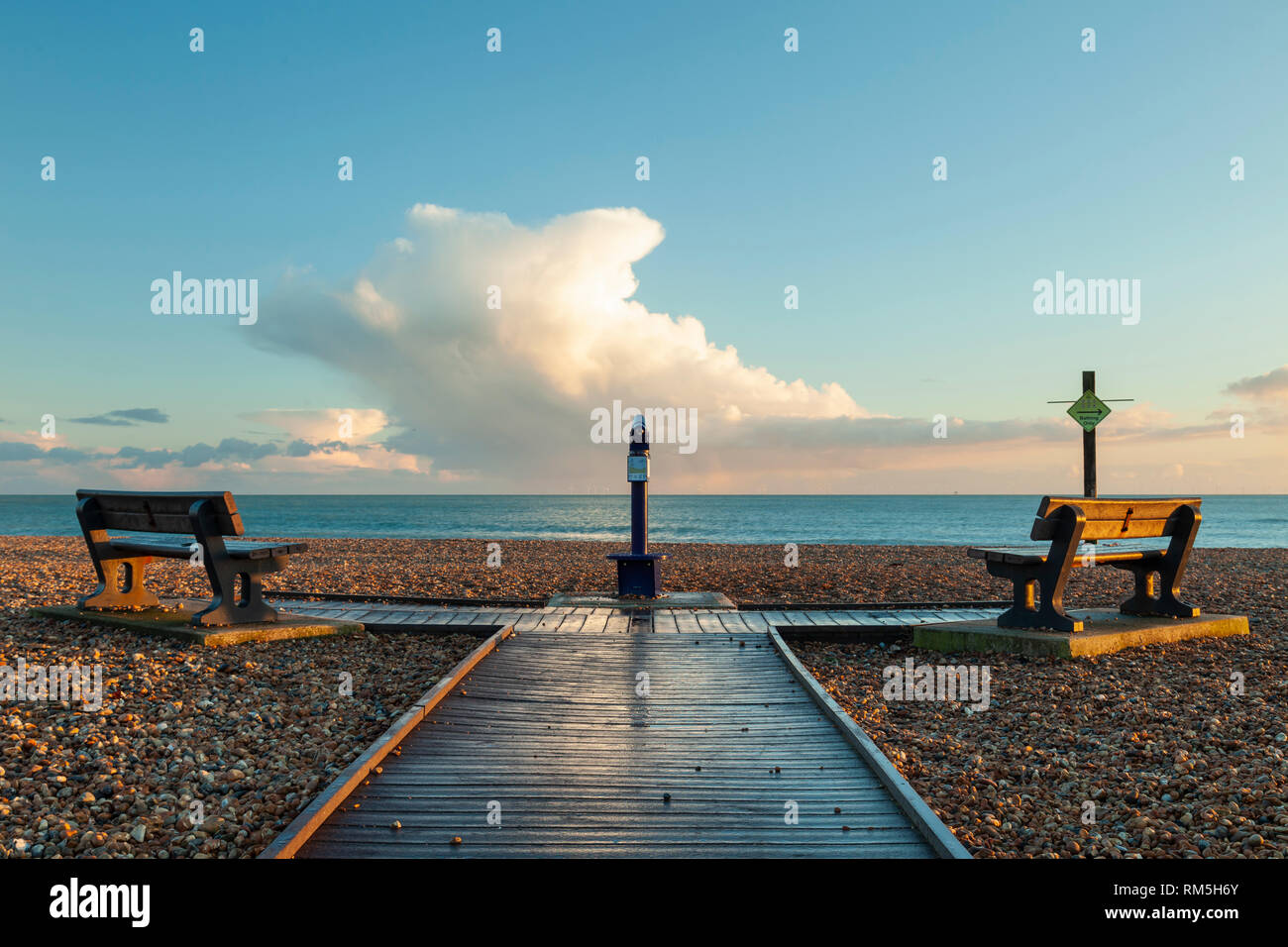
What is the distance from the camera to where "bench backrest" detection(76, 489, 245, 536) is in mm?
7098

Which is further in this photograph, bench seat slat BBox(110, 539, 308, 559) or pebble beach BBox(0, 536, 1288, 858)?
bench seat slat BBox(110, 539, 308, 559)

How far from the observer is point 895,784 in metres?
3.95

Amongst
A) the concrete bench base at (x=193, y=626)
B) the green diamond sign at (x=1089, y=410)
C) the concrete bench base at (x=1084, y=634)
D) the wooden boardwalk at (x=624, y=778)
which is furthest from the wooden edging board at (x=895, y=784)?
the green diamond sign at (x=1089, y=410)

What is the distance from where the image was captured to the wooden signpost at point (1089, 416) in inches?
430

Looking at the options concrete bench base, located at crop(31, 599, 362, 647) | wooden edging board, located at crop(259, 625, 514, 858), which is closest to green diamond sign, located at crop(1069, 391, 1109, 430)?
wooden edging board, located at crop(259, 625, 514, 858)

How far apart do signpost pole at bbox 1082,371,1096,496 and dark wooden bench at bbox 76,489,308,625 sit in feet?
35.4

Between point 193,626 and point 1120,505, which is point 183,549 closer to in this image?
point 193,626

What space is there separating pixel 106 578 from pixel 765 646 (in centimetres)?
730

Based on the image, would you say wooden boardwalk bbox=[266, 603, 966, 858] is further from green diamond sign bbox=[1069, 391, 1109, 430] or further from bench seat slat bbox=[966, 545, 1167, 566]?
green diamond sign bbox=[1069, 391, 1109, 430]
